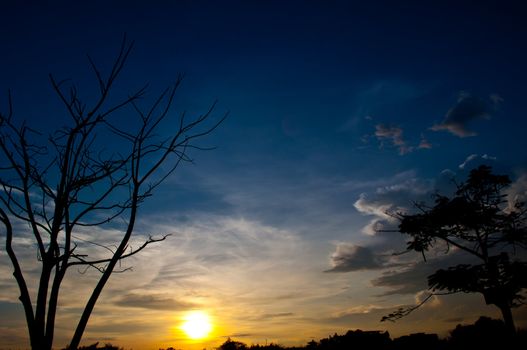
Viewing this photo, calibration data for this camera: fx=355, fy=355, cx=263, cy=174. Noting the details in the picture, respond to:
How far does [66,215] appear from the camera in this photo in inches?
175

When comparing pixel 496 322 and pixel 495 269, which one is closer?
pixel 496 322

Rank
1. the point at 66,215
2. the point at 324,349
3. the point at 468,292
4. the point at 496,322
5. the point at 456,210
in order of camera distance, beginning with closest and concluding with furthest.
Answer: the point at 66,215 → the point at 324,349 → the point at 496,322 → the point at 468,292 → the point at 456,210

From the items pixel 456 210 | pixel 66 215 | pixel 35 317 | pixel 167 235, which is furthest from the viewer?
pixel 456 210

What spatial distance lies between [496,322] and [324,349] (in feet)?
21.3

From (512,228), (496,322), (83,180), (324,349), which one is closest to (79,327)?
(83,180)

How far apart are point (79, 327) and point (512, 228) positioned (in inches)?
903

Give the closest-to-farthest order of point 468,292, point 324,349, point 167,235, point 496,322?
point 167,235, point 324,349, point 496,322, point 468,292

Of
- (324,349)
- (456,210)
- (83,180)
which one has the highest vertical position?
(456,210)

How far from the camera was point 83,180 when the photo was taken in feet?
15.3

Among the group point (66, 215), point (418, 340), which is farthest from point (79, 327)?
point (418, 340)

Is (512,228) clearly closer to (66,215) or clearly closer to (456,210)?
(456,210)

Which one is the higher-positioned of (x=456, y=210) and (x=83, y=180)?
(x=456, y=210)

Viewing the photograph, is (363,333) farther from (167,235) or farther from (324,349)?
(167,235)

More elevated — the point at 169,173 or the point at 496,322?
the point at 169,173
